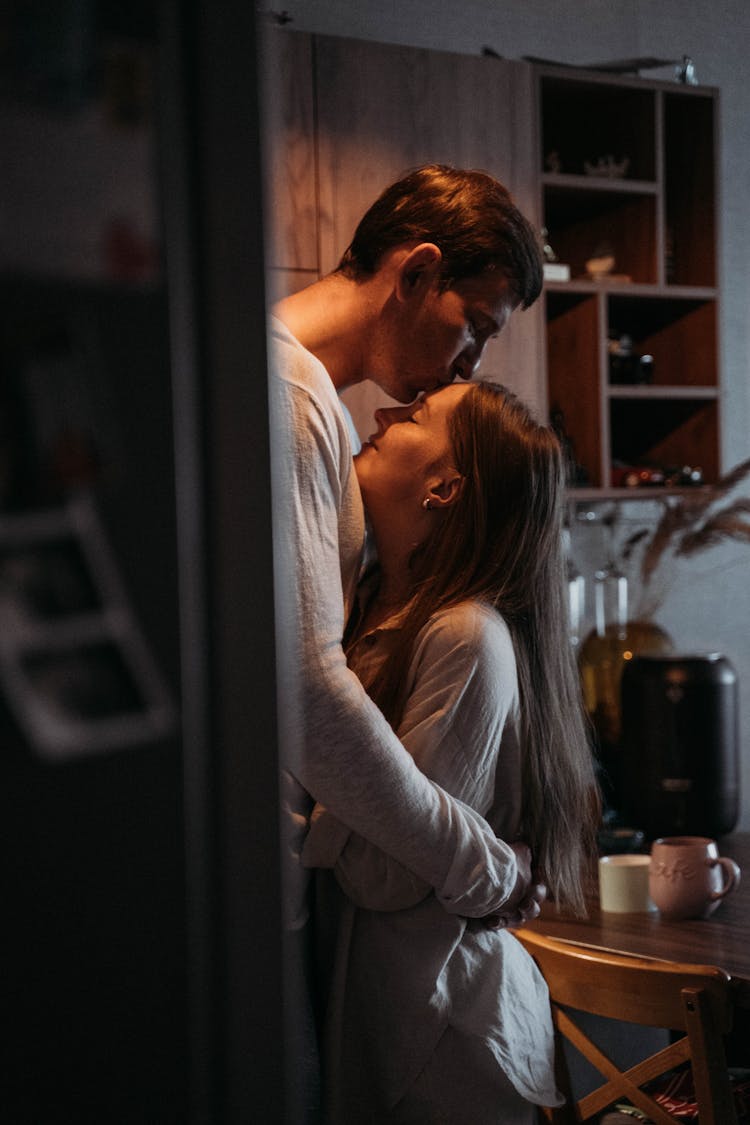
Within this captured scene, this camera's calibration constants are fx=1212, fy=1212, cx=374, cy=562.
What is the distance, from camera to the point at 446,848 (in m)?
1.07

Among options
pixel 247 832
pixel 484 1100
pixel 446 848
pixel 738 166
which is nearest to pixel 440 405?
pixel 446 848

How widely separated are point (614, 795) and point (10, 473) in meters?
2.33

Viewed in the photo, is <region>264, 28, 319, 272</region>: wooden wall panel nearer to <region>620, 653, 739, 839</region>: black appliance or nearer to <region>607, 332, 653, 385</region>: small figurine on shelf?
<region>607, 332, 653, 385</region>: small figurine on shelf

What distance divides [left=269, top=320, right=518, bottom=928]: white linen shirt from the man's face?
0.22m

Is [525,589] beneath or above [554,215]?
beneath

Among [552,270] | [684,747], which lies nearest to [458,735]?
[684,747]

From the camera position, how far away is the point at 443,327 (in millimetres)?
1275

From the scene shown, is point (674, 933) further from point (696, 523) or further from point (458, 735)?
point (696, 523)

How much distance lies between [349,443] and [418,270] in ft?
0.88

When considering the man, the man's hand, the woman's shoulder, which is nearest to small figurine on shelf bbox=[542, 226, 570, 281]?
the man

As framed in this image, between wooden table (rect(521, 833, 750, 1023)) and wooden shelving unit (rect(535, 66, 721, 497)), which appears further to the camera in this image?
wooden shelving unit (rect(535, 66, 721, 497))

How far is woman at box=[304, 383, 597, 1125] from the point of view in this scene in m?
1.12

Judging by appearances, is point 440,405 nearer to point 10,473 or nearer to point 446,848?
point 446,848

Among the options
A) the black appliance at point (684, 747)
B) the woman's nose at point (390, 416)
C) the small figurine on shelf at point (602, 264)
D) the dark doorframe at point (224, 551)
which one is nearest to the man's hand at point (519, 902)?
the woman's nose at point (390, 416)
